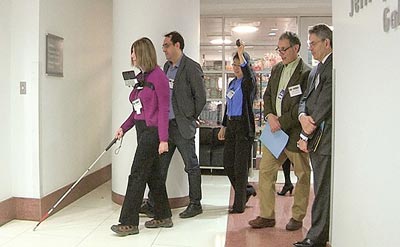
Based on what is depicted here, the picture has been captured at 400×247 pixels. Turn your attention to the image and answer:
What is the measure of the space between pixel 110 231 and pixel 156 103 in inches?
45.3

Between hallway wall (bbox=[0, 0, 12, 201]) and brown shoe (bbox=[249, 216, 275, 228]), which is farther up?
hallway wall (bbox=[0, 0, 12, 201])

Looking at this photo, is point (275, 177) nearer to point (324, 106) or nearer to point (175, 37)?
point (324, 106)

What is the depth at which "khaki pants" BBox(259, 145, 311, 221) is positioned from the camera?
3.43 metres

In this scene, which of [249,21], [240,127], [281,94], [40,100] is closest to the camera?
[281,94]

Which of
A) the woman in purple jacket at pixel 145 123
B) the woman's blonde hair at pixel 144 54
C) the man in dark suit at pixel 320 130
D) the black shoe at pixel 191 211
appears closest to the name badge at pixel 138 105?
the woman in purple jacket at pixel 145 123

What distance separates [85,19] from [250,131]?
7.69 ft

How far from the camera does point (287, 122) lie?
3.40m

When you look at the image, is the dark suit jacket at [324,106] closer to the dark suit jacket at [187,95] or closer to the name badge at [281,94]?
the name badge at [281,94]

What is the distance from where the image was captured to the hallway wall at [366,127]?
5.28ft

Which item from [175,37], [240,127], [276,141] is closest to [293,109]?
[276,141]

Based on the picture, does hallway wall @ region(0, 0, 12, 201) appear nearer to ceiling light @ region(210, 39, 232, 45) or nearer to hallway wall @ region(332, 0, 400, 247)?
hallway wall @ region(332, 0, 400, 247)

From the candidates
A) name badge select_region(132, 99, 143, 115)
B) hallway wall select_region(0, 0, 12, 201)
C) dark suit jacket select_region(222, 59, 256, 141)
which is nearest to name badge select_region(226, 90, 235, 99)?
dark suit jacket select_region(222, 59, 256, 141)

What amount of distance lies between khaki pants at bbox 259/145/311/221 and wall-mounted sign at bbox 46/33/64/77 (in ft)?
6.97

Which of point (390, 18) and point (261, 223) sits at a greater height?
point (390, 18)
